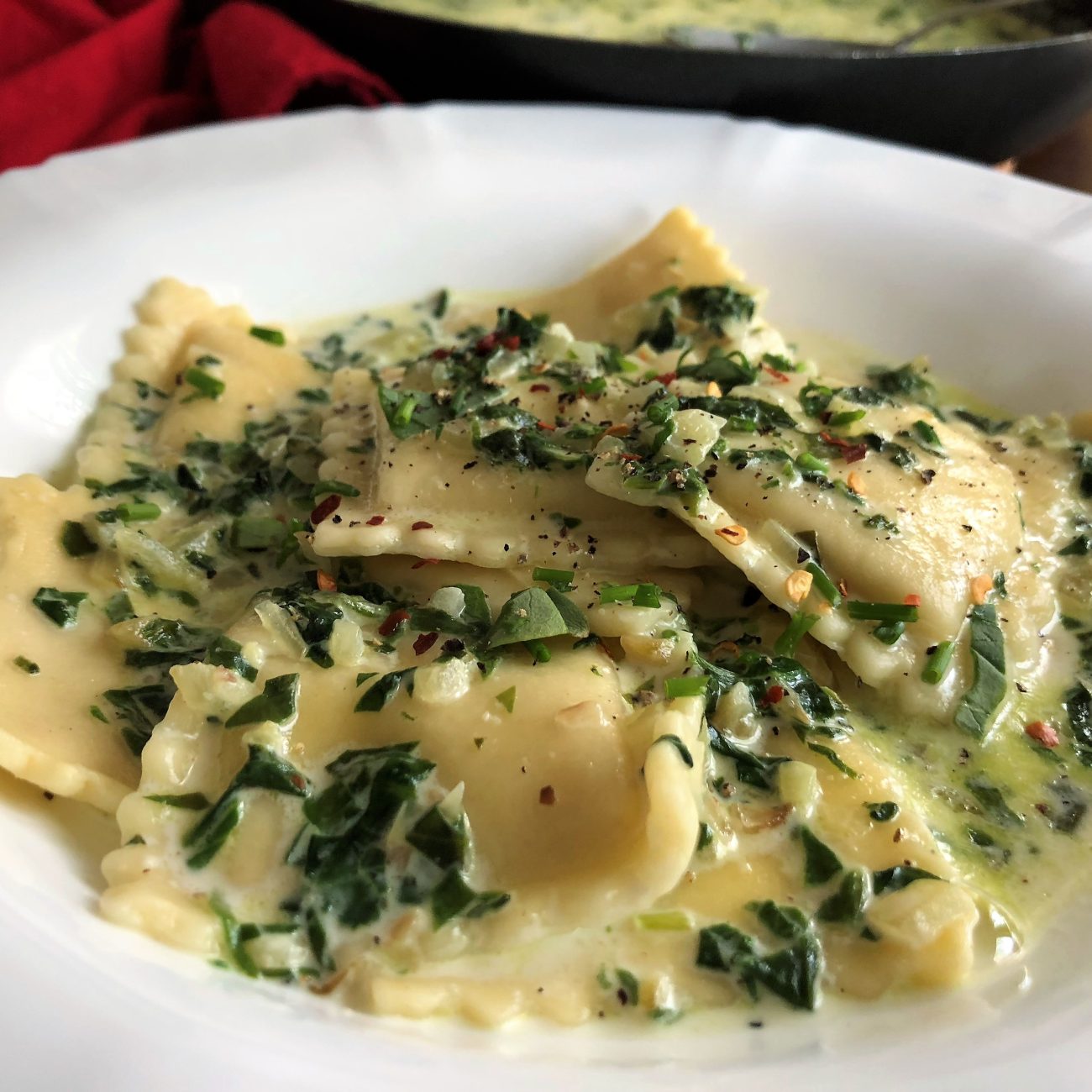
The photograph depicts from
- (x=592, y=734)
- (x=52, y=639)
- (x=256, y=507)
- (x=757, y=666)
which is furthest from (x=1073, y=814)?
(x=52, y=639)

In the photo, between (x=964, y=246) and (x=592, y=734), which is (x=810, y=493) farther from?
(x=964, y=246)

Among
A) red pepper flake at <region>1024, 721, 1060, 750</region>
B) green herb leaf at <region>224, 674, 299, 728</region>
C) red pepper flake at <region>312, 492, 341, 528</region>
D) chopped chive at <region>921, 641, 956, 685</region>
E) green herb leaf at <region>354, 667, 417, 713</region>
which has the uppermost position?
chopped chive at <region>921, 641, 956, 685</region>

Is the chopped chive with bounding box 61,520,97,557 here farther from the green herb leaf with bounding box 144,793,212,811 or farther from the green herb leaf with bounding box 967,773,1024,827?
the green herb leaf with bounding box 967,773,1024,827

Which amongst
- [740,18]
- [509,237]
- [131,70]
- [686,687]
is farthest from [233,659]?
[740,18]

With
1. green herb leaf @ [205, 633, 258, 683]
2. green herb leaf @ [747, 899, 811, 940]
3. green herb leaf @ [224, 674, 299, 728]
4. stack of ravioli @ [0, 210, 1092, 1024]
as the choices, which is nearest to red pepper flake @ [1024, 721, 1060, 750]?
stack of ravioli @ [0, 210, 1092, 1024]

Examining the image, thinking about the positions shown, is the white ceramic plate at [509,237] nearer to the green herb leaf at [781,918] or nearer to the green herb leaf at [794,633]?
the green herb leaf at [781,918]
